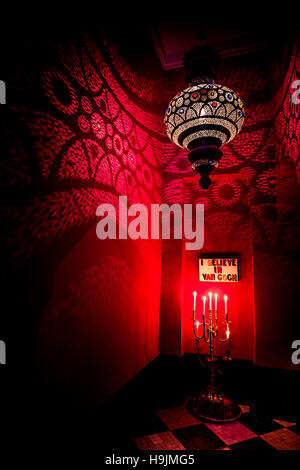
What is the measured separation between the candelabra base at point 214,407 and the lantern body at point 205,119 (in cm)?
209

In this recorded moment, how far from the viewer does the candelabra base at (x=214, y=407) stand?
2023 millimetres

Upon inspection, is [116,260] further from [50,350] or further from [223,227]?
[223,227]

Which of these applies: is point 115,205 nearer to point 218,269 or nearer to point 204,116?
point 204,116

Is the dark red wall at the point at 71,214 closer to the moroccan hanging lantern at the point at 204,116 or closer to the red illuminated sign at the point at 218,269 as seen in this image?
the moroccan hanging lantern at the point at 204,116

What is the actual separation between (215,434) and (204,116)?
2348 millimetres

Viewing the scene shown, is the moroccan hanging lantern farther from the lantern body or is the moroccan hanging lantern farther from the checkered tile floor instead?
the checkered tile floor

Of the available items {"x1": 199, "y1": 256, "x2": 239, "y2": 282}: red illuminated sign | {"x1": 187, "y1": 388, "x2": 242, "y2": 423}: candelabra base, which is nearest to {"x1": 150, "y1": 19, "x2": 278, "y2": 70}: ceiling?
{"x1": 199, "y1": 256, "x2": 239, "y2": 282}: red illuminated sign

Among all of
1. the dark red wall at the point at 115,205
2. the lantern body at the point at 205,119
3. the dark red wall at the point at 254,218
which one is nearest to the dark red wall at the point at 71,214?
the dark red wall at the point at 115,205

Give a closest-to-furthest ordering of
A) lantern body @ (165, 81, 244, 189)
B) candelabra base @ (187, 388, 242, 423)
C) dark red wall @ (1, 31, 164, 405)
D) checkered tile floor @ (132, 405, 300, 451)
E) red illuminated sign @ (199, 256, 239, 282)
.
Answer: dark red wall @ (1, 31, 164, 405)
lantern body @ (165, 81, 244, 189)
checkered tile floor @ (132, 405, 300, 451)
candelabra base @ (187, 388, 242, 423)
red illuminated sign @ (199, 256, 239, 282)

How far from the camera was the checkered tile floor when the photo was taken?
1715 millimetres

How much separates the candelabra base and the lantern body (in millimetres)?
2087

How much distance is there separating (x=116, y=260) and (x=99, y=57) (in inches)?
59.6
